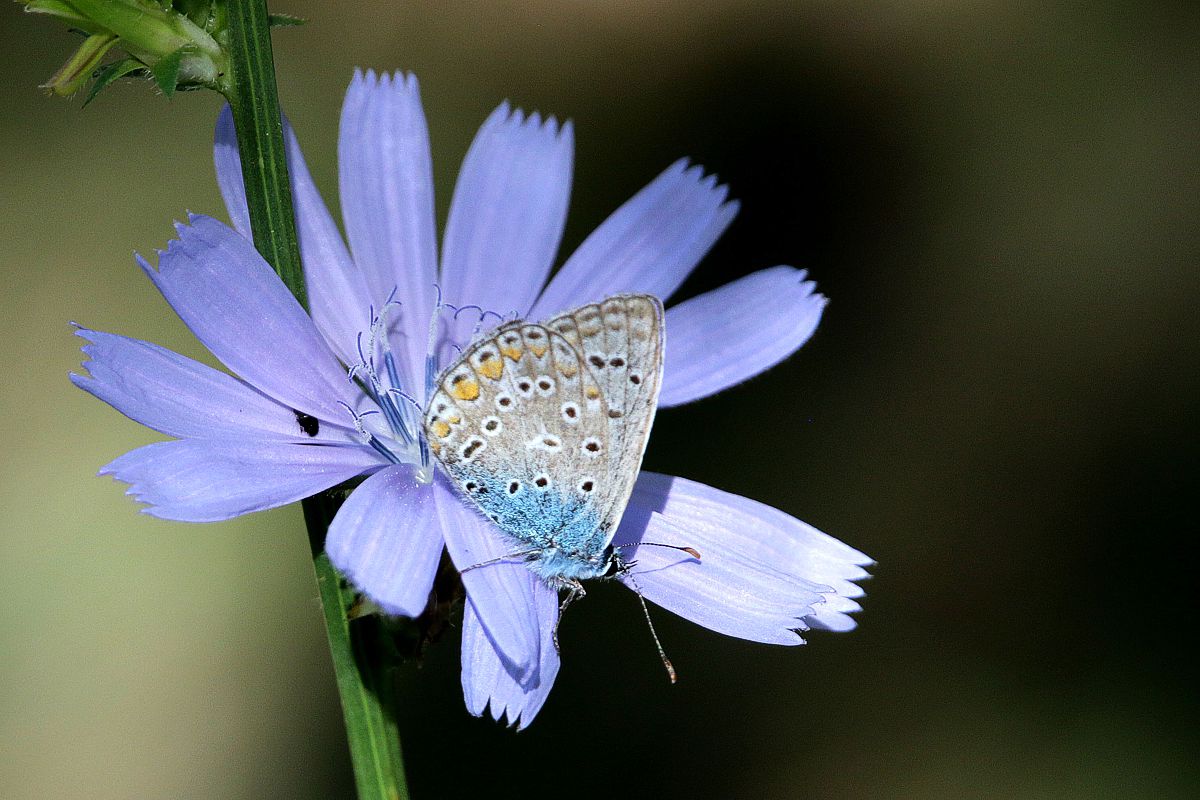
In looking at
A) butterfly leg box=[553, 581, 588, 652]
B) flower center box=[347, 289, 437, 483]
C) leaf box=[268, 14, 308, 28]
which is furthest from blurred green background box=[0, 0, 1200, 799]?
leaf box=[268, 14, 308, 28]

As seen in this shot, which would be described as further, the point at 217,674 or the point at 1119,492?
the point at 1119,492

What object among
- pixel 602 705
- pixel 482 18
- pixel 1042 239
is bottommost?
pixel 602 705

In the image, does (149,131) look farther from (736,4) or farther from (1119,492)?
(1119,492)

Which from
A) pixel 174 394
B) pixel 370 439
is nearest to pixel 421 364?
pixel 370 439

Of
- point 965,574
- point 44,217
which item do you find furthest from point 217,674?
point 965,574

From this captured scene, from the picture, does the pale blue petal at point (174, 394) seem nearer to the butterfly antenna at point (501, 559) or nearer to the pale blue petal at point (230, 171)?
the pale blue petal at point (230, 171)

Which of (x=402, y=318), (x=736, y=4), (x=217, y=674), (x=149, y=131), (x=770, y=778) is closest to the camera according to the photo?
(x=402, y=318)
